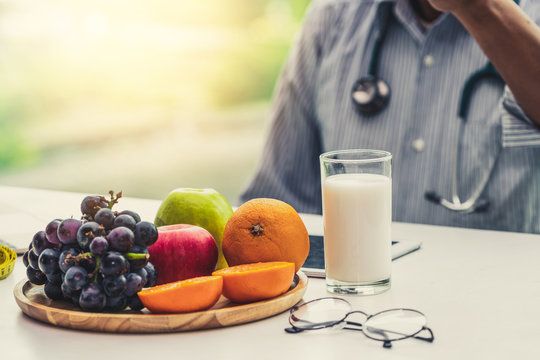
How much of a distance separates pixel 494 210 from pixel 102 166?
333cm

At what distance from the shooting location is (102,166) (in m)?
4.53

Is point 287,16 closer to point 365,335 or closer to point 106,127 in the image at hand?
point 106,127

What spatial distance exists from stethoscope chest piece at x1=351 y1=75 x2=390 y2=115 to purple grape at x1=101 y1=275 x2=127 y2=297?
117cm

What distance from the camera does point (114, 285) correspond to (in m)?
0.74

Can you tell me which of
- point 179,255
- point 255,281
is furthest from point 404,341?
point 179,255

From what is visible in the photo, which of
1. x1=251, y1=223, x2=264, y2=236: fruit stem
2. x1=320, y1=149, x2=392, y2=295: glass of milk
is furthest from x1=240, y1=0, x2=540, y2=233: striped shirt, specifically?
x1=251, y1=223, x2=264, y2=236: fruit stem

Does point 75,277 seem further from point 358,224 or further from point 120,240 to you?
point 358,224

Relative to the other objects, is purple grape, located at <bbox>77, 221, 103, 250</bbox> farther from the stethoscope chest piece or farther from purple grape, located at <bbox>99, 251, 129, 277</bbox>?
the stethoscope chest piece

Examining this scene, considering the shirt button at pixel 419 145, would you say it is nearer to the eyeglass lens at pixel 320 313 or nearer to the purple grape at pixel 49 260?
the eyeglass lens at pixel 320 313

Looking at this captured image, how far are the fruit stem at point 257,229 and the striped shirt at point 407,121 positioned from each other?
0.91 m

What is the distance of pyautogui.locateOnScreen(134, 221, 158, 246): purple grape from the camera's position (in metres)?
0.77

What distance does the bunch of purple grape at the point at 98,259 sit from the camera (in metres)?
0.75

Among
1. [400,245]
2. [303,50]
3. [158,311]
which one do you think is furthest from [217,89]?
[158,311]

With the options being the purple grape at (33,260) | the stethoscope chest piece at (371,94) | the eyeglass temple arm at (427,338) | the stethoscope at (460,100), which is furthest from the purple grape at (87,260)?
the stethoscope chest piece at (371,94)
